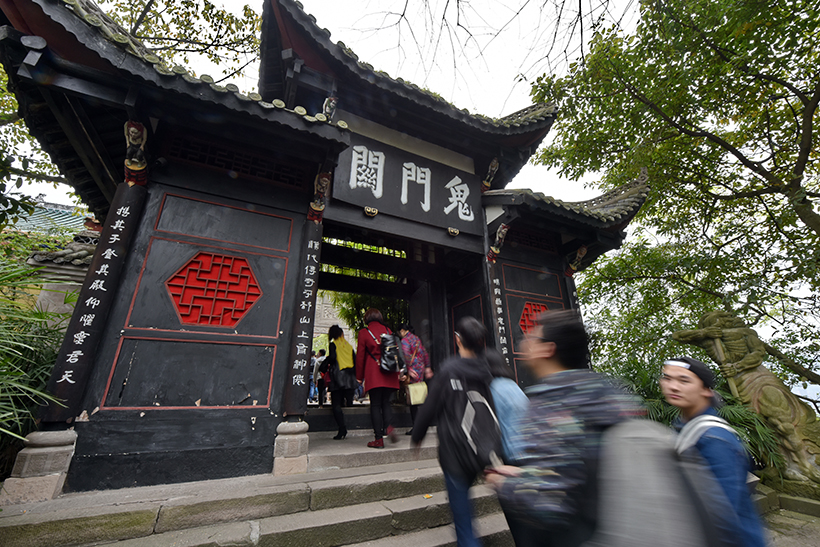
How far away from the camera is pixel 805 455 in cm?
424

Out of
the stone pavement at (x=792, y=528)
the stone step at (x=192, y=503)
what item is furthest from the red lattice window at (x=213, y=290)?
the stone pavement at (x=792, y=528)

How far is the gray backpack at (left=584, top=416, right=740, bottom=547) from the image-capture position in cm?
91

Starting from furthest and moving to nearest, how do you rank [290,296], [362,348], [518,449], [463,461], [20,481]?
[362,348] → [290,296] → [20,481] → [463,461] → [518,449]

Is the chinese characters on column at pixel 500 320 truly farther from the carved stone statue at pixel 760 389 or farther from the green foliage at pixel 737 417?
the carved stone statue at pixel 760 389

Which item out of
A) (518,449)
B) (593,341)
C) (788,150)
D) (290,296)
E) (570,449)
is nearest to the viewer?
(570,449)

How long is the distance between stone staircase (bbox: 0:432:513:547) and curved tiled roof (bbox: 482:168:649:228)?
12.8 ft

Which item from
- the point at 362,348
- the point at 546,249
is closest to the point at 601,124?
the point at 546,249

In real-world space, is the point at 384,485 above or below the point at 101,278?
below

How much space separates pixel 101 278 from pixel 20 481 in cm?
167

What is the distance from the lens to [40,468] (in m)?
2.74

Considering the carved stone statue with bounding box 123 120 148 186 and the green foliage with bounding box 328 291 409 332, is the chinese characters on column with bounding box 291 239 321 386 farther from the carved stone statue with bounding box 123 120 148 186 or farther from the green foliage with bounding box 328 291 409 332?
the green foliage with bounding box 328 291 409 332

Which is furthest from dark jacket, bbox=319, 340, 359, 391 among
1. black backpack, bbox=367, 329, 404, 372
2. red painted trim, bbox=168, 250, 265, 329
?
red painted trim, bbox=168, 250, 265, 329

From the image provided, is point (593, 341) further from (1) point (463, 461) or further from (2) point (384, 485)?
(1) point (463, 461)

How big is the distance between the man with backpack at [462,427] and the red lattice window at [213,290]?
267 cm
